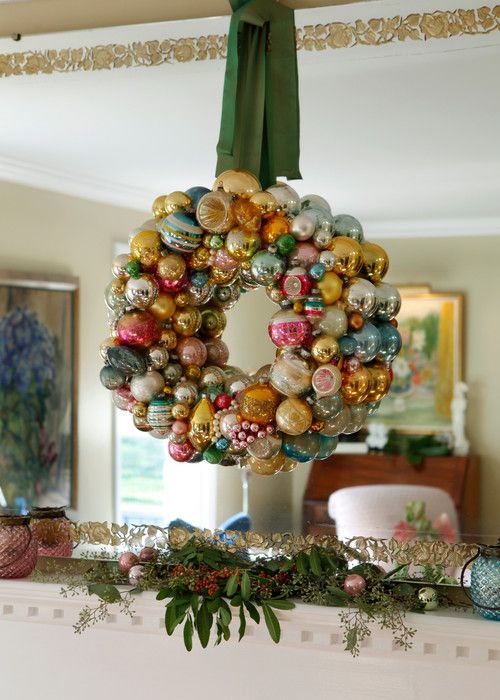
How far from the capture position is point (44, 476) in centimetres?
216

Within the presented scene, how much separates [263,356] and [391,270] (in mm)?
319

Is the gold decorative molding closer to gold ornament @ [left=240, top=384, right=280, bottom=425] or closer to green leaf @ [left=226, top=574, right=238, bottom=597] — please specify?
gold ornament @ [left=240, top=384, right=280, bottom=425]

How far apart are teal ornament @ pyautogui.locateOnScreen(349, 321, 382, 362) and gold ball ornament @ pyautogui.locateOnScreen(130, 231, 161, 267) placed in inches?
14.5

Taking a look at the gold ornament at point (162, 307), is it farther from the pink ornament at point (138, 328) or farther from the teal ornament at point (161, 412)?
the teal ornament at point (161, 412)

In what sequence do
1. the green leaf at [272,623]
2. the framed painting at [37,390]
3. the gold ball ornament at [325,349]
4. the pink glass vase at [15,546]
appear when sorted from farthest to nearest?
the framed painting at [37,390]
the pink glass vase at [15,546]
the green leaf at [272,623]
the gold ball ornament at [325,349]

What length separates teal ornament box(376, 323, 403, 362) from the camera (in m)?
1.59

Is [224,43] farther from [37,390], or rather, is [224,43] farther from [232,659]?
[232,659]

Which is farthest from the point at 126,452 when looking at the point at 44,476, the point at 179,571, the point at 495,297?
the point at 495,297

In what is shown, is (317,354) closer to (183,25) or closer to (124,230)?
(124,230)

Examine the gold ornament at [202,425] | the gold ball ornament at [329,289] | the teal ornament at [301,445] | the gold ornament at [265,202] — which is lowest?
the teal ornament at [301,445]

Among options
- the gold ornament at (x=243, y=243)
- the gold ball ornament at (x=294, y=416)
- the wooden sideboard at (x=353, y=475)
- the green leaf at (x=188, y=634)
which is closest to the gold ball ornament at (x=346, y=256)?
the gold ornament at (x=243, y=243)

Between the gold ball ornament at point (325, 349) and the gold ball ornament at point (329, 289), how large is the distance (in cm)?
6

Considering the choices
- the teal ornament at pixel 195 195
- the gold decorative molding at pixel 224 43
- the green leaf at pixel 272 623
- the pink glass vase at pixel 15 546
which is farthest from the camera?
the pink glass vase at pixel 15 546

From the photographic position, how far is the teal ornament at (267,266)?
1539 millimetres
